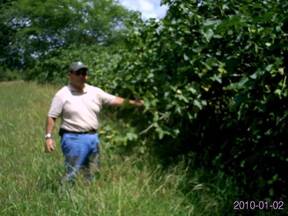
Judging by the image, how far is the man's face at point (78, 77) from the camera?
6.20 metres

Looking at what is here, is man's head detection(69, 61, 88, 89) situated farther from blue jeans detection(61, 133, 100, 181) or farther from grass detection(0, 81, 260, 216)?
grass detection(0, 81, 260, 216)

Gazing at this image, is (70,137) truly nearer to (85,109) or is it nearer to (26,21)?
(85,109)

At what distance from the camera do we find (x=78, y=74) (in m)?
6.21

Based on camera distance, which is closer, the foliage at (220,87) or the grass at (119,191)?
the foliage at (220,87)

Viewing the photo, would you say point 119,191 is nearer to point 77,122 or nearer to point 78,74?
point 77,122

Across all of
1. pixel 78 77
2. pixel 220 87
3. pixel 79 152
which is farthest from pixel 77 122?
pixel 220 87

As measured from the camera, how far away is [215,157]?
257 inches

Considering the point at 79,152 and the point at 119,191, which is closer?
the point at 119,191

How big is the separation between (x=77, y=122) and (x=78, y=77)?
51cm

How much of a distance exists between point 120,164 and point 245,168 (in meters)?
1.43

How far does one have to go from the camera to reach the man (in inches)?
245

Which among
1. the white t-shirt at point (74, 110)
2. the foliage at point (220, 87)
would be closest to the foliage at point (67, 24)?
the foliage at point (220, 87)

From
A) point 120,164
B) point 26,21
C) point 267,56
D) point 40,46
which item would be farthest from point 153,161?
point 26,21

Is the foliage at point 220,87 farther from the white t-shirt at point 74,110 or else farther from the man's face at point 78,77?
the man's face at point 78,77
